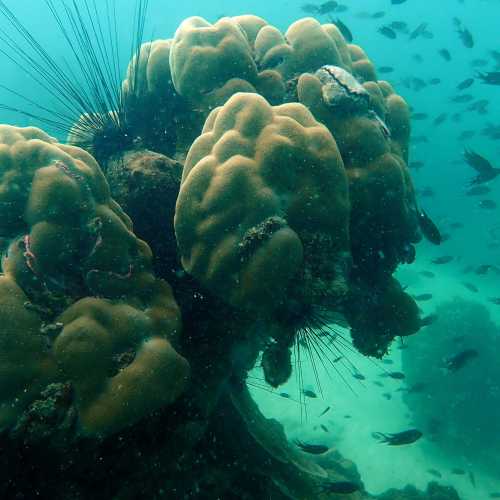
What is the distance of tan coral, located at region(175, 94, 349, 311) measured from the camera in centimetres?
304

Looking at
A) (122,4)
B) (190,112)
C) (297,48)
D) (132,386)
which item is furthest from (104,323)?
(122,4)

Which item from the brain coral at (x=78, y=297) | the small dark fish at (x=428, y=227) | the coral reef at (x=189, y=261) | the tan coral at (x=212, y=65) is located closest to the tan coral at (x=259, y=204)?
the coral reef at (x=189, y=261)

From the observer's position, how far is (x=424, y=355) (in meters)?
16.0

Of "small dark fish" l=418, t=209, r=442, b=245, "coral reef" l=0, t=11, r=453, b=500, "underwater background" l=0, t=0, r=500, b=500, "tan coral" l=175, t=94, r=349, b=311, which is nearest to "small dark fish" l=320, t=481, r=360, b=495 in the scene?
"coral reef" l=0, t=11, r=453, b=500

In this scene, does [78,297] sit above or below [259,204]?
below

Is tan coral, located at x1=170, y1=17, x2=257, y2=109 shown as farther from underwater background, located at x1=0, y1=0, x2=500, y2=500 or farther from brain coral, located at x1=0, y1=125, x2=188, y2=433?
brain coral, located at x1=0, y1=125, x2=188, y2=433

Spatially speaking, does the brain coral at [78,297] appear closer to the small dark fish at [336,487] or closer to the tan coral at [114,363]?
the tan coral at [114,363]

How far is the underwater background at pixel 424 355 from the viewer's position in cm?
1249

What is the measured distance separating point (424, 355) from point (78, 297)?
53.0 feet

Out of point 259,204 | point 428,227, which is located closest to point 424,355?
point 428,227

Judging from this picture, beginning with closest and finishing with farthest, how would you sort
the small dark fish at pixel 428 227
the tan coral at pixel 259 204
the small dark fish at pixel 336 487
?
the tan coral at pixel 259 204 → the small dark fish at pixel 428 227 → the small dark fish at pixel 336 487

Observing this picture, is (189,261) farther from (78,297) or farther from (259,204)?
(78,297)

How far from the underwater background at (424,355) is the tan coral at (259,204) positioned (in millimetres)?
1316

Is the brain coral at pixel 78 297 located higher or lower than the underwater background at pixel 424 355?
higher
